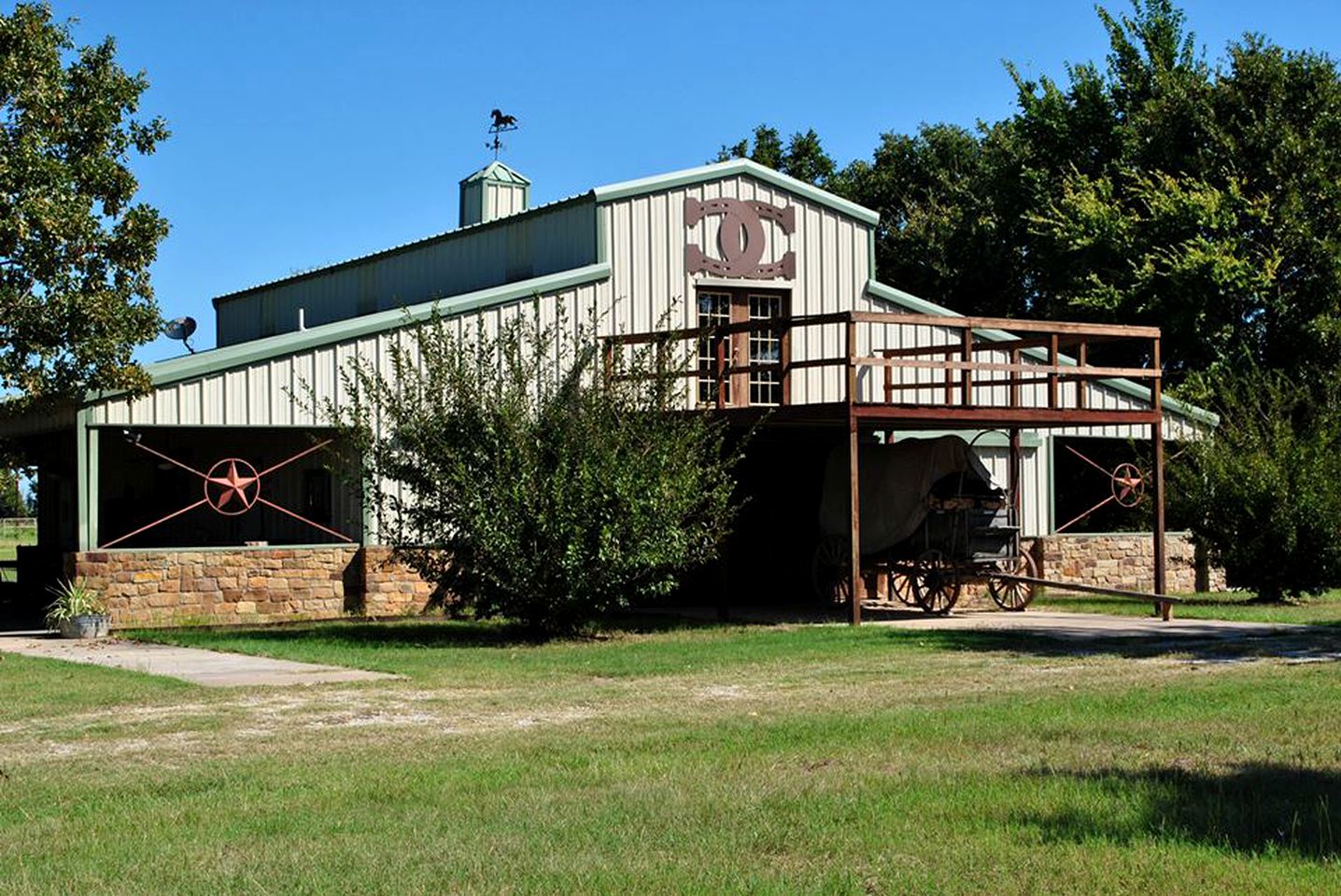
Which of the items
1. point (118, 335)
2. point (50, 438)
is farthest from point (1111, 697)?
point (50, 438)

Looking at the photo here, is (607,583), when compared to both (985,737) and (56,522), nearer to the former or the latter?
(985,737)

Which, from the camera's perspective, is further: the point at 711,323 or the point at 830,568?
the point at 711,323

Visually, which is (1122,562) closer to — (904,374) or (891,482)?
(904,374)

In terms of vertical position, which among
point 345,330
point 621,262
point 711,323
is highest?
point 621,262

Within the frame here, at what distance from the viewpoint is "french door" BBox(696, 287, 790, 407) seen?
25.0 metres

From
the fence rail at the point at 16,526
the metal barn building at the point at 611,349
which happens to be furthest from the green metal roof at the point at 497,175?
the fence rail at the point at 16,526

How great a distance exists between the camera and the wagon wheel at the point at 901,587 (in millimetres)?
23922

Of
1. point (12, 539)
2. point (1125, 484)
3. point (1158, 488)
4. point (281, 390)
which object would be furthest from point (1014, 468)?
point (12, 539)

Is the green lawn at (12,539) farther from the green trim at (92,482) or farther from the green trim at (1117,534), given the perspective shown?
the green trim at (1117,534)

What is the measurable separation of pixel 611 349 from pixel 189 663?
8041 mm

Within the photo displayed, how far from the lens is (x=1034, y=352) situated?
2766 cm

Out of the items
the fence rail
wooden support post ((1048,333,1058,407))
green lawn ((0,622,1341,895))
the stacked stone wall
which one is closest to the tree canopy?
wooden support post ((1048,333,1058,407))

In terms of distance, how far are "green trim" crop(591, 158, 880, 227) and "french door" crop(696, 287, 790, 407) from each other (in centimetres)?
162

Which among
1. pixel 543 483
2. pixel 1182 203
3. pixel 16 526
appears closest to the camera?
pixel 543 483
